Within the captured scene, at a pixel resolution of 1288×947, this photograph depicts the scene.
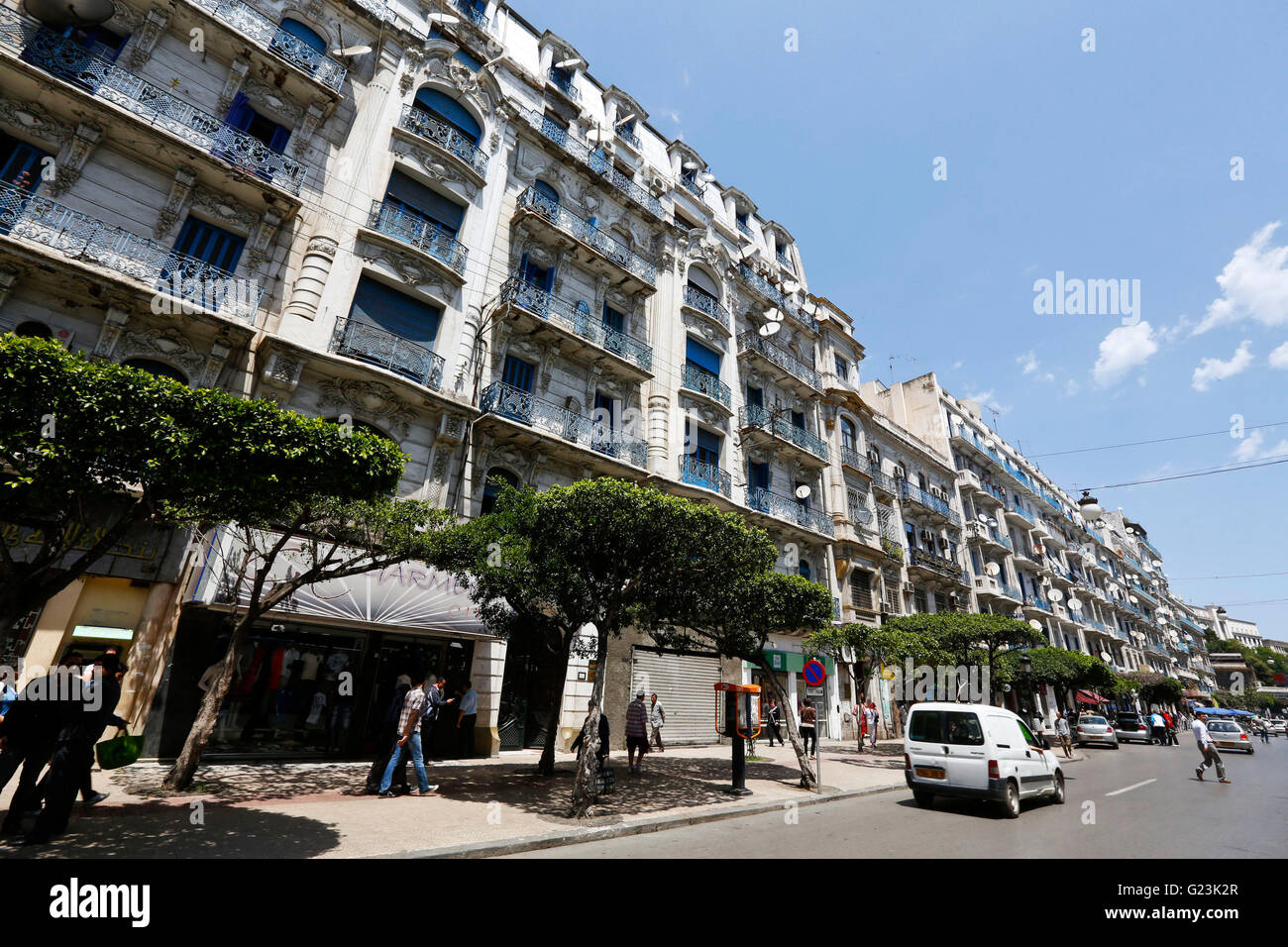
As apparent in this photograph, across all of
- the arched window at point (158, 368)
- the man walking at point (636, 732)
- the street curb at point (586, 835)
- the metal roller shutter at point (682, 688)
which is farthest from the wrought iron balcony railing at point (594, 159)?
the street curb at point (586, 835)

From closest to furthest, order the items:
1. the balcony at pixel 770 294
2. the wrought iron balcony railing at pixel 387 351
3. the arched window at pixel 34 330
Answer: the arched window at pixel 34 330, the wrought iron balcony railing at pixel 387 351, the balcony at pixel 770 294

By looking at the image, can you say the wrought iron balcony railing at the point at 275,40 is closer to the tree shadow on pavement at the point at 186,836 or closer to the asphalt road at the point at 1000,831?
the tree shadow on pavement at the point at 186,836

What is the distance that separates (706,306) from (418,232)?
11.9 m

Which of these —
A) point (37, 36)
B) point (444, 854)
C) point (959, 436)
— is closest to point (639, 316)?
point (37, 36)

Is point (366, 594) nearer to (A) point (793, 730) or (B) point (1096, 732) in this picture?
(A) point (793, 730)

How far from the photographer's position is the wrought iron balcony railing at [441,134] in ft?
51.5

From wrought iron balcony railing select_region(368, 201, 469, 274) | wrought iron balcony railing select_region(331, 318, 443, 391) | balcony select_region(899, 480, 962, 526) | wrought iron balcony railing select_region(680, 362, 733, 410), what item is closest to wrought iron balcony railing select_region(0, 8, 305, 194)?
wrought iron balcony railing select_region(368, 201, 469, 274)

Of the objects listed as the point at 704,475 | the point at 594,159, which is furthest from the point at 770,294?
the point at 704,475

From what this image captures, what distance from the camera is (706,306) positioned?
23.2m

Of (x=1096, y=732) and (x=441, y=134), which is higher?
(x=441, y=134)

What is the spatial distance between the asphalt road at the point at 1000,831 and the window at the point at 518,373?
1207 centimetres

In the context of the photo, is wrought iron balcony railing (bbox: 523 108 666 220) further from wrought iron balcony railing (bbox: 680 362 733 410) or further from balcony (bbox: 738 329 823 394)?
wrought iron balcony railing (bbox: 680 362 733 410)

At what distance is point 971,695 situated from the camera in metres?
21.3
